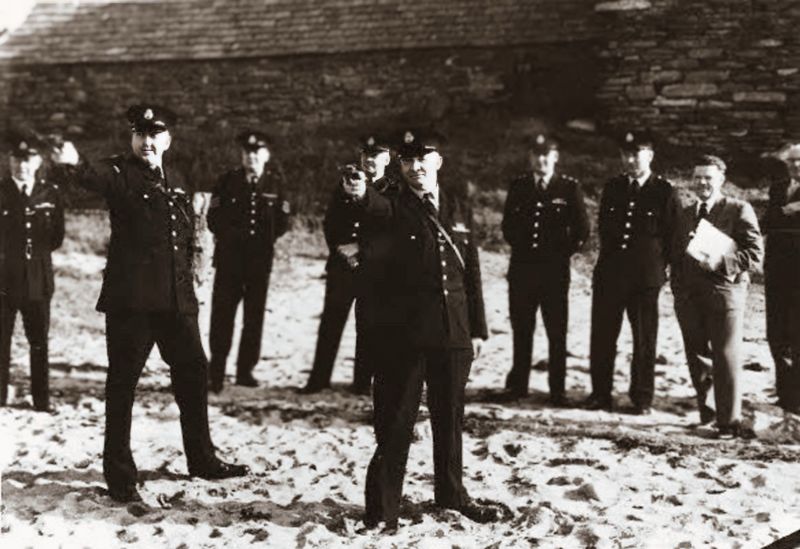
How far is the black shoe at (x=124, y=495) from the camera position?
4297 millimetres

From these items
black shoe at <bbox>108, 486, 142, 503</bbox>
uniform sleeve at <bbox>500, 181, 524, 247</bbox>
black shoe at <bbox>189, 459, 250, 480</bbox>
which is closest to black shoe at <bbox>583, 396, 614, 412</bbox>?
uniform sleeve at <bbox>500, 181, 524, 247</bbox>

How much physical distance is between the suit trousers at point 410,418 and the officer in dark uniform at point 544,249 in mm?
2007

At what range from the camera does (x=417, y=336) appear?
4.01 meters

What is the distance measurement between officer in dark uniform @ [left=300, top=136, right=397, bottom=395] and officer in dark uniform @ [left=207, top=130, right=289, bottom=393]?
1.61 feet

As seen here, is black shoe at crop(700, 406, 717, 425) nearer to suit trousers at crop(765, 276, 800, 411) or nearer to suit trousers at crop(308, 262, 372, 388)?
suit trousers at crop(765, 276, 800, 411)

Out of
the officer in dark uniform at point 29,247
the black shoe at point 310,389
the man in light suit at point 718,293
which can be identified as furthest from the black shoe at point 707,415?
the officer in dark uniform at point 29,247

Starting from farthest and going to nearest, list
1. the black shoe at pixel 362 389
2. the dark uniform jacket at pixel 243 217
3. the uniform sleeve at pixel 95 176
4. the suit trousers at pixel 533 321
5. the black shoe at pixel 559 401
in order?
the dark uniform jacket at pixel 243 217 → the black shoe at pixel 362 389 → the suit trousers at pixel 533 321 → the black shoe at pixel 559 401 → the uniform sleeve at pixel 95 176

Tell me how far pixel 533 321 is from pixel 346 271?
1.27m

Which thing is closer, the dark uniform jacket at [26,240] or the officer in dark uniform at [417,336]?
the officer in dark uniform at [417,336]

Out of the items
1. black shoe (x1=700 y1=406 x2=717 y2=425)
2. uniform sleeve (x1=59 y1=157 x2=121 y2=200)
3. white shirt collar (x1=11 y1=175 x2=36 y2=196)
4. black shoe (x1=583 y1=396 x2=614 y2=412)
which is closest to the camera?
uniform sleeve (x1=59 y1=157 x2=121 y2=200)

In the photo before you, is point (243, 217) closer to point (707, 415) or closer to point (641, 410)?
point (641, 410)

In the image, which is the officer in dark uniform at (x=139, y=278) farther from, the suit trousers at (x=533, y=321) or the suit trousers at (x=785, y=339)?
the suit trousers at (x=785, y=339)

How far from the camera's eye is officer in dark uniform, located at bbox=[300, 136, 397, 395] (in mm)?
4188

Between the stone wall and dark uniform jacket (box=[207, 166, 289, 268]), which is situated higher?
the stone wall
